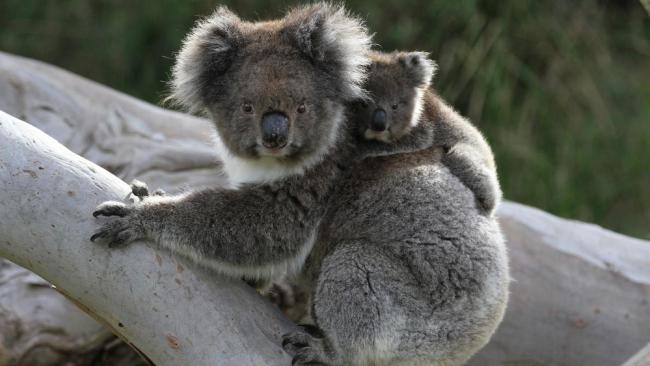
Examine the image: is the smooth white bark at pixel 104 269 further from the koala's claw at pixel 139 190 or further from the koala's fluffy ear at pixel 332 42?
the koala's fluffy ear at pixel 332 42

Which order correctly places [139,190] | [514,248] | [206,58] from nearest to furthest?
[139,190] → [206,58] → [514,248]

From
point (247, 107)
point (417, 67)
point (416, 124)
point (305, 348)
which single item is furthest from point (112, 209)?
point (417, 67)

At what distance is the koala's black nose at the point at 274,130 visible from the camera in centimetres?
298

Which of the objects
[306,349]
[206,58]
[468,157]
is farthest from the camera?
[468,157]

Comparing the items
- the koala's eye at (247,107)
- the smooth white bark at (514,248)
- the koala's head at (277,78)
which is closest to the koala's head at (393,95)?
the koala's head at (277,78)

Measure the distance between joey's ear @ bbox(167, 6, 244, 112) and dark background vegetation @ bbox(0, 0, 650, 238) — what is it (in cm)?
370

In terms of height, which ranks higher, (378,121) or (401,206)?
(378,121)

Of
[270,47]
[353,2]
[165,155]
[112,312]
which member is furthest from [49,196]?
[353,2]

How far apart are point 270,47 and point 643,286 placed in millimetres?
2526

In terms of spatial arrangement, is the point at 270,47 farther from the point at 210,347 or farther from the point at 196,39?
the point at 210,347

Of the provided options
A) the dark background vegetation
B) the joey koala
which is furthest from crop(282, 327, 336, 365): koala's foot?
the dark background vegetation

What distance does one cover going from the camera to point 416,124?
11.4 feet

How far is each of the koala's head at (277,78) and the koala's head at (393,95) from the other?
10cm

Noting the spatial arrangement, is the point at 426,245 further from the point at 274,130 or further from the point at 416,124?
the point at 274,130
